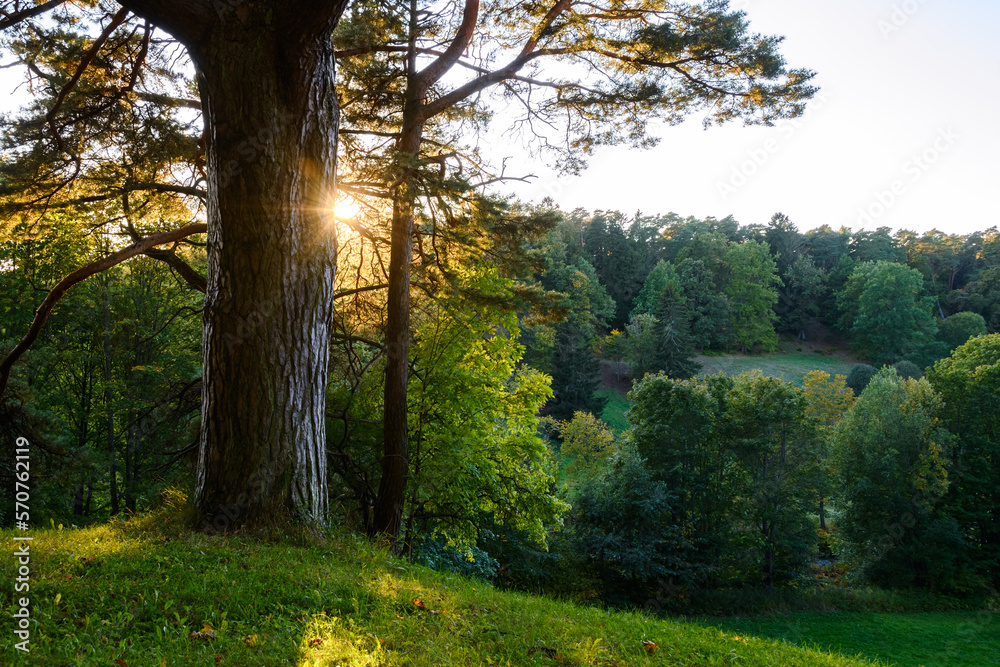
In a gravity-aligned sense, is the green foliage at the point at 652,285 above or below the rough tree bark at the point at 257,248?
above

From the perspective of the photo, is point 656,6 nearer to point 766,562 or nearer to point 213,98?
point 213,98

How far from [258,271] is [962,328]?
69.8 m

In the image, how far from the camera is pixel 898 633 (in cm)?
2167

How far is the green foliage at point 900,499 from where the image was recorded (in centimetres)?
2741

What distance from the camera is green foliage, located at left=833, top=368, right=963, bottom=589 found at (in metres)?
27.4

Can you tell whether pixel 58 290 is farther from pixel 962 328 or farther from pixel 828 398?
pixel 962 328

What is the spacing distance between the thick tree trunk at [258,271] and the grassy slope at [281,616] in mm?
506

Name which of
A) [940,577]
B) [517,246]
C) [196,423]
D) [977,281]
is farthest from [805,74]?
[977,281]

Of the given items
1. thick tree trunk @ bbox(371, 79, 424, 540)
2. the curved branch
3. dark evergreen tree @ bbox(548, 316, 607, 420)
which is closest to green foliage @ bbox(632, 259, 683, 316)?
dark evergreen tree @ bbox(548, 316, 607, 420)

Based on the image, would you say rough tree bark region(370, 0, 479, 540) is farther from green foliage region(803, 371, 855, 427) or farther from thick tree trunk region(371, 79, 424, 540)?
green foliage region(803, 371, 855, 427)

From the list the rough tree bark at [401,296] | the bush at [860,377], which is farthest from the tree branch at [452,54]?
the bush at [860,377]

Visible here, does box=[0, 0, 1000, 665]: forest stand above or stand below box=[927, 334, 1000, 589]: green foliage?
above

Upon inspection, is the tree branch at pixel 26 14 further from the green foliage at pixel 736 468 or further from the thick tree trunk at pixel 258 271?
the green foliage at pixel 736 468

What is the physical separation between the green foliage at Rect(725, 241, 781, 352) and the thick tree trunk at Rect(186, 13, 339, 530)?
58645 millimetres
